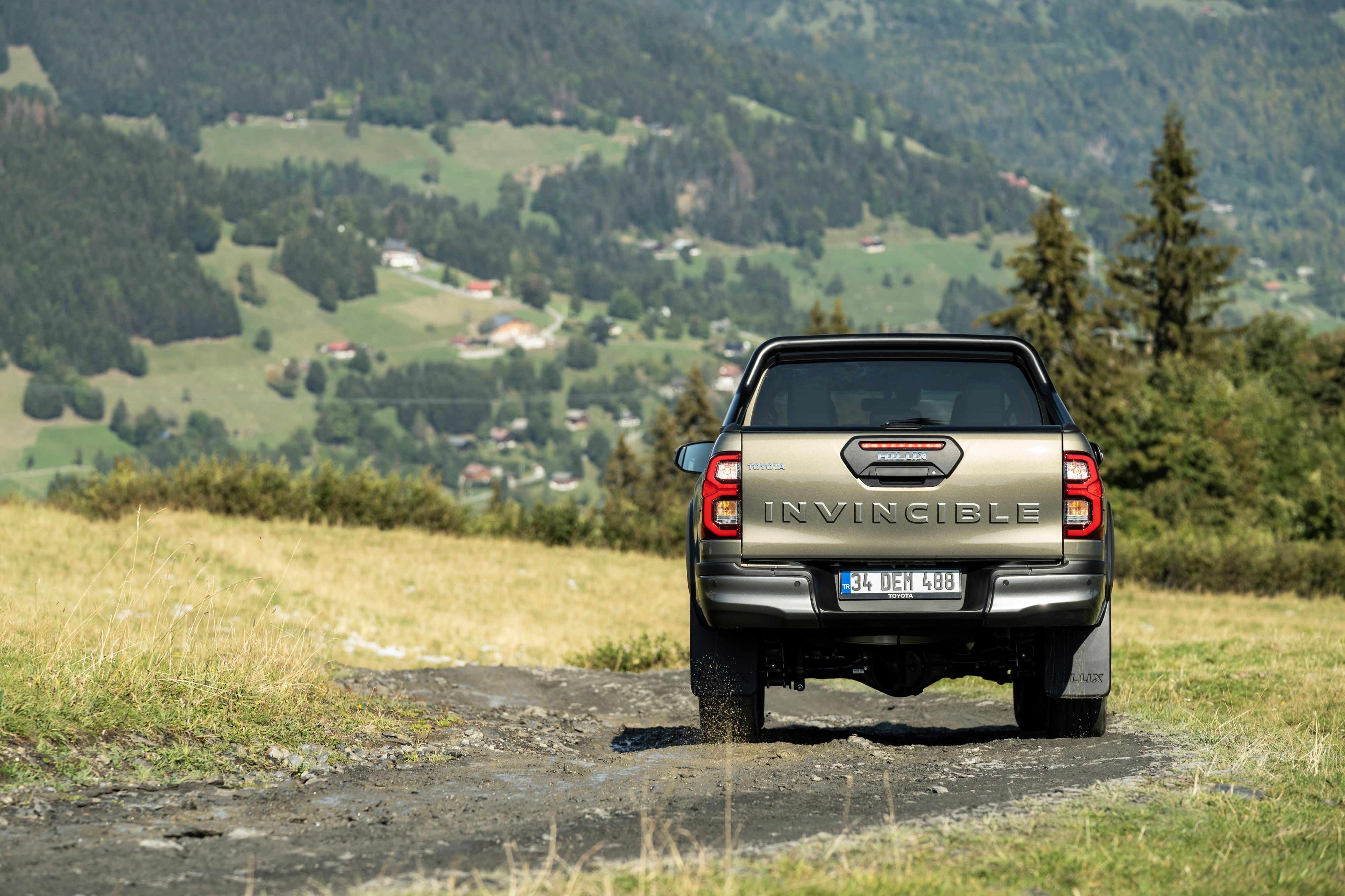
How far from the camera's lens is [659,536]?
1748 inches

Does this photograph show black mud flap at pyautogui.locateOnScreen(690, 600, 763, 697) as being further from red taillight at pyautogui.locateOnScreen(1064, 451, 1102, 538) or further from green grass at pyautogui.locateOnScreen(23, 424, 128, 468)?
green grass at pyautogui.locateOnScreen(23, 424, 128, 468)

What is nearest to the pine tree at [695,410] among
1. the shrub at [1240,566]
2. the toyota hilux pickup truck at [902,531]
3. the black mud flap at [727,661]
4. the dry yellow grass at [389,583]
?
the dry yellow grass at [389,583]

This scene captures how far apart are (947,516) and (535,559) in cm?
2731

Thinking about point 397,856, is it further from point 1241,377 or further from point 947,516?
point 1241,377

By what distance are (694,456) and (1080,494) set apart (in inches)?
87.7

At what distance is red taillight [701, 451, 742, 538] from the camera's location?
6.82m

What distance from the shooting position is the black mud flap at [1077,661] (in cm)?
747

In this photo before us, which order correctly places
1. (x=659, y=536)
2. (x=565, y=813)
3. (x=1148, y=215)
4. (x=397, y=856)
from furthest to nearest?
(x=1148, y=215) < (x=659, y=536) < (x=565, y=813) < (x=397, y=856)

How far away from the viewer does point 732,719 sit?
26.6ft

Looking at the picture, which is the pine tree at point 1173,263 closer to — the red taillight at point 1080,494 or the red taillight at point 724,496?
the red taillight at point 1080,494

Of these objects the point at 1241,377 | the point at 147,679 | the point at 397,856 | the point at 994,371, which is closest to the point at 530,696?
the point at 147,679

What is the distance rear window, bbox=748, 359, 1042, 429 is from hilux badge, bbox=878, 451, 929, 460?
1.00 m

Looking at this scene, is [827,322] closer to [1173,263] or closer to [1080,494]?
[1173,263]

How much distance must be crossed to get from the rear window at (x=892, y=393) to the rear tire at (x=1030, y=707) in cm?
171
